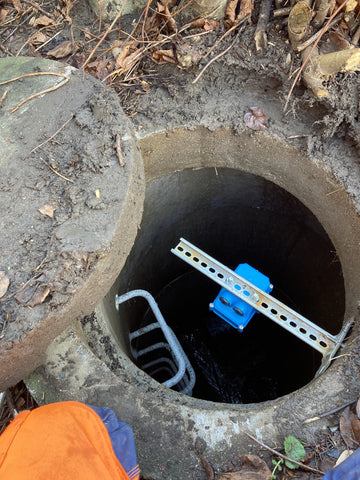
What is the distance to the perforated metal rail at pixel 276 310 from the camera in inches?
95.3

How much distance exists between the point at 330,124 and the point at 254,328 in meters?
2.51

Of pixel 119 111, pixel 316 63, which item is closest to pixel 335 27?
pixel 316 63

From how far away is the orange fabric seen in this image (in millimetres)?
1410

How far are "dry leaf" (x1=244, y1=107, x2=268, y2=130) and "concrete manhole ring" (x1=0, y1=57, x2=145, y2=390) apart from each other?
96 cm

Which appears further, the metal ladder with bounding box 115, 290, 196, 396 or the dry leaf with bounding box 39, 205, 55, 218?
the metal ladder with bounding box 115, 290, 196, 396

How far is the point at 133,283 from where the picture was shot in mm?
3531

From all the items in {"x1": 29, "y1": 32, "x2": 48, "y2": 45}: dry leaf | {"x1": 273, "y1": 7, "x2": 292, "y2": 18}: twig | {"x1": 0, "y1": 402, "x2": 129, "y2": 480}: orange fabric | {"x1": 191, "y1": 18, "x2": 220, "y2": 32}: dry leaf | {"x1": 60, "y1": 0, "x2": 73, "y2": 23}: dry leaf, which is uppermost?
{"x1": 60, "y1": 0, "x2": 73, "y2": 23}: dry leaf

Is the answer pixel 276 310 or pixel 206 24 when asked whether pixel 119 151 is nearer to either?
pixel 206 24

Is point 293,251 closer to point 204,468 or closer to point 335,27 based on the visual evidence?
point 335,27

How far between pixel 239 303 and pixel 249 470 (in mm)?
1219

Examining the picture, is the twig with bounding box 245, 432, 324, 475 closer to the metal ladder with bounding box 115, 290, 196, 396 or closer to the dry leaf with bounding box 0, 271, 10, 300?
the metal ladder with bounding box 115, 290, 196, 396

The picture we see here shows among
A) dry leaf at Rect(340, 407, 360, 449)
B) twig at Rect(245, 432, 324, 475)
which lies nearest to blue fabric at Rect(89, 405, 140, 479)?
twig at Rect(245, 432, 324, 475)

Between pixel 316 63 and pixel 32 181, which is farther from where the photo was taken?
pixel 316 63

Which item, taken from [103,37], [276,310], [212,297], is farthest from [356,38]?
[212,297]
